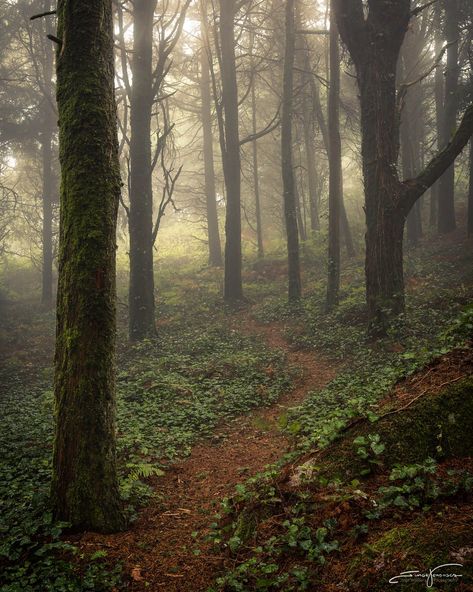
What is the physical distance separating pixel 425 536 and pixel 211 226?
22.7 meters

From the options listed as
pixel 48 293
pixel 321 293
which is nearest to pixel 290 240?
pixel 321 293

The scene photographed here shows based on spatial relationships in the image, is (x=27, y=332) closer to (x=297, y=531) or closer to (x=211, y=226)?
(x=211, y=226)

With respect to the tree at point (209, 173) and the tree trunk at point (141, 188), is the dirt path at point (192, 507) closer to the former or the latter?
the tree trunk at point (141, 188)

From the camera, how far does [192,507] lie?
4.89 m

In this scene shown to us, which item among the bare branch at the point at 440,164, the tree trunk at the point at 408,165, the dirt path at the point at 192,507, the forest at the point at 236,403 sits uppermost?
the tree trunk at the point at 408,165

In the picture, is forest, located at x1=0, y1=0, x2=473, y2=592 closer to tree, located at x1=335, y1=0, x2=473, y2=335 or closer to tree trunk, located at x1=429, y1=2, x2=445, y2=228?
tree, located at x1=335, y1=0, x2=473, y2=335

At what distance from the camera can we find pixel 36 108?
70.8 ft

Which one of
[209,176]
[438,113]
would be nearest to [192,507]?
[209,176]

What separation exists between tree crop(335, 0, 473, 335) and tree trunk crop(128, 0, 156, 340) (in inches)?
231

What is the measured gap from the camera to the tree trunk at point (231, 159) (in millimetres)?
17125

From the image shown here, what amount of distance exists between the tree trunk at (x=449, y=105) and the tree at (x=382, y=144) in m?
8.41

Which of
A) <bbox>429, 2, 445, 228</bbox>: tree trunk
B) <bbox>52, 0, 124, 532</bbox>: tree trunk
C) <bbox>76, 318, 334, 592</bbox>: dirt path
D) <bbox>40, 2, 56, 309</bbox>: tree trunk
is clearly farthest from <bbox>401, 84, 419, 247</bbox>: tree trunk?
→ <bbox>52, 0, 124, 532</bbox>: tree trunk

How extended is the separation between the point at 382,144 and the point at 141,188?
6786 millimetres

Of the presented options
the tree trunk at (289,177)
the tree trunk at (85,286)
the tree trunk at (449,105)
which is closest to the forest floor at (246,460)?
the tree trunk at (85,286)
